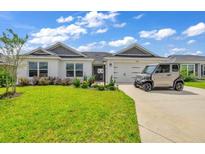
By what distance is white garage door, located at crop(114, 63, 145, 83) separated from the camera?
22.5 meters

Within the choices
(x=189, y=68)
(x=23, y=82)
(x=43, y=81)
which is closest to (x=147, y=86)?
(x=43, y=81)

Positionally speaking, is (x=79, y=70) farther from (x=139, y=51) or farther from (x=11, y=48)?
(x=11, y=48)

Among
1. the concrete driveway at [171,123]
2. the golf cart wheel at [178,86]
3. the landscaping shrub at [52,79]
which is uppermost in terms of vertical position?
the landscaping shrub at [52,79]

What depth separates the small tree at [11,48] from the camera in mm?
12016

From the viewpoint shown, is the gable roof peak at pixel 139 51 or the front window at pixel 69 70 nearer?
the front window at pixel 69 70

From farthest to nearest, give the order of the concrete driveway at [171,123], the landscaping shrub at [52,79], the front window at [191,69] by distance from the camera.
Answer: the front window at [191,69], the landscaping shrub at [52,79], the concrete driveway at [171,123]

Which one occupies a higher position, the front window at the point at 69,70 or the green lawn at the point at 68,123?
the front window at the point at 69,70

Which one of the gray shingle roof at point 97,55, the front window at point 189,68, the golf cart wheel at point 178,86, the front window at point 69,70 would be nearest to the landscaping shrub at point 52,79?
the front window at point 69,70

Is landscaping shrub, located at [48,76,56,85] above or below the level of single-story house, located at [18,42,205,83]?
below

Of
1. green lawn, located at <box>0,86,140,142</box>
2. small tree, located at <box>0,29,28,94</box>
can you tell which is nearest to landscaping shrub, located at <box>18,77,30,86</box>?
small tree, located at <box>0,29,28,94</box>

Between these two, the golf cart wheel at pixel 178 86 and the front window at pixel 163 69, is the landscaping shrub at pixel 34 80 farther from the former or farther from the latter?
the golf cart wheel at pixel 178 86

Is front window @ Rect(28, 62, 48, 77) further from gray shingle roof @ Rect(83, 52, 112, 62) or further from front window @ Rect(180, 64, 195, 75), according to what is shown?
front window @ Rect(180, 64, 195, 75)

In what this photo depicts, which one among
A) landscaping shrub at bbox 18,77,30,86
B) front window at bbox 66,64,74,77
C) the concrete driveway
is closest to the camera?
the concrete driveway

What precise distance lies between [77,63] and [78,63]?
11 cm
